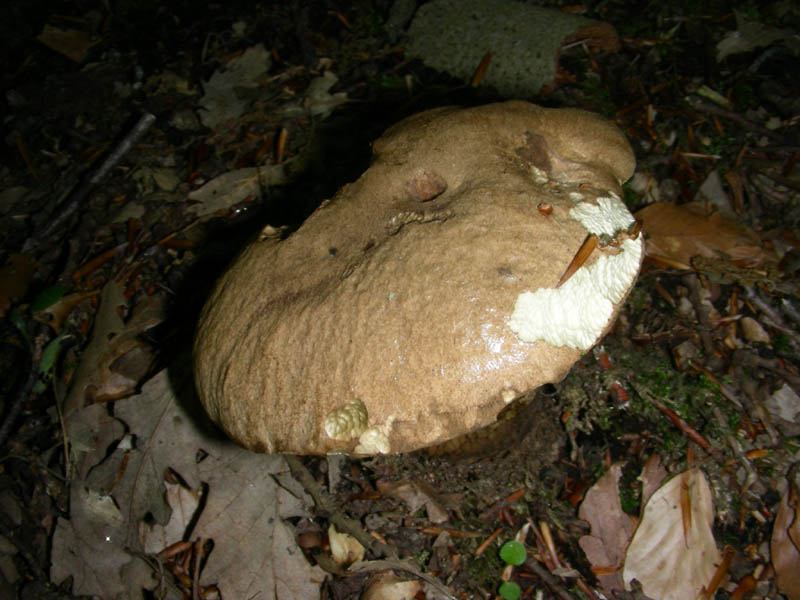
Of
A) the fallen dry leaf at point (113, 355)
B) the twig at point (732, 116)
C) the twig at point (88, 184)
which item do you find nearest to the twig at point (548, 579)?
the fallen dry leaf at point (113, 355)

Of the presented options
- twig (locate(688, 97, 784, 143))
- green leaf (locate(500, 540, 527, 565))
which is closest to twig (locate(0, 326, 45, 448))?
green leaf (locate(500, 540, 527, 565))

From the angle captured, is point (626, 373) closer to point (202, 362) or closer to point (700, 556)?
point (700, 556)

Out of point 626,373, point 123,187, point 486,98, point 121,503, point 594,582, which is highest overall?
point 486,98

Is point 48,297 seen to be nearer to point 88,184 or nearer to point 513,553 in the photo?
point 88,184

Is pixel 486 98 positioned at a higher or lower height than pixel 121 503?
higher

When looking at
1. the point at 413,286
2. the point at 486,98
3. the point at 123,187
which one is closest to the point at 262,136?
the point at 123,187

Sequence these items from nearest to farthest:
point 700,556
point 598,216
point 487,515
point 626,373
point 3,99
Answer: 1. point 598,216
2. point 700,556
3. point 487,515
4. point 626,373
5. point 3,99

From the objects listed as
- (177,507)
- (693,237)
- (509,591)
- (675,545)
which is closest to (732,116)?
(693,237)
